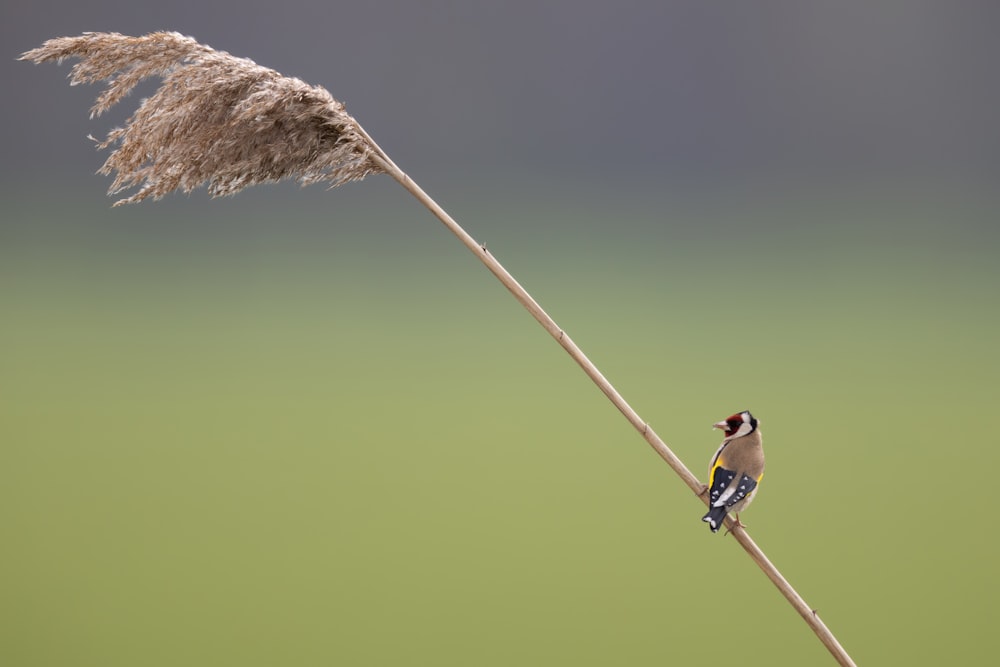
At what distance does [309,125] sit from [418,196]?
243 mm

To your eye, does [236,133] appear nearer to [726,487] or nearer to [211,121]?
[211,121]

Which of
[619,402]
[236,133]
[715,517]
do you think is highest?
[236,133]

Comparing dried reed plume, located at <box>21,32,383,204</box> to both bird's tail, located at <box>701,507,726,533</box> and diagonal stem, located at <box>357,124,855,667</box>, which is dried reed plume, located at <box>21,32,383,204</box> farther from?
bird's tail, located at <box>701,507,726,533</box>

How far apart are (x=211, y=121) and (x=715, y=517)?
3.72ft

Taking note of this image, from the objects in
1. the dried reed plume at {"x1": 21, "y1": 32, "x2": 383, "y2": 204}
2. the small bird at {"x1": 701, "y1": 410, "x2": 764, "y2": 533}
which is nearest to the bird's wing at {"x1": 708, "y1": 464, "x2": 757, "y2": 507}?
the small bird at {"x1": 701, "y1": 410, "x2": 764, "y2": 533}

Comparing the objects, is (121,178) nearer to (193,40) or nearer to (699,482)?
(193,40)

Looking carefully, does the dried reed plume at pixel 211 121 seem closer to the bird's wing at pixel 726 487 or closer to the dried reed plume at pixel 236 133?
the dried reed plume at pixel 236 133

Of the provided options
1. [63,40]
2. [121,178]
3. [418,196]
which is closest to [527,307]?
[418,196]

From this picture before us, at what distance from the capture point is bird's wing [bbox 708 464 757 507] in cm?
151

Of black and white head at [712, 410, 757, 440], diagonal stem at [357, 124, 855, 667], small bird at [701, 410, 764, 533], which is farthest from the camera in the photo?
black and white head at [712, 410, 757, 440]

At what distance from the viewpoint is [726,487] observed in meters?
1.54

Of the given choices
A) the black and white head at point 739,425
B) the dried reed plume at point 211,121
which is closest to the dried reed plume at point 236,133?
the dried reed plume at point 211,121

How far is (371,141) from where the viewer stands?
1.49m

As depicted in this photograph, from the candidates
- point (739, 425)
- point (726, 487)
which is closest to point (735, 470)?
point (726, 487)
